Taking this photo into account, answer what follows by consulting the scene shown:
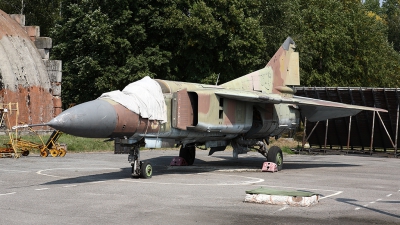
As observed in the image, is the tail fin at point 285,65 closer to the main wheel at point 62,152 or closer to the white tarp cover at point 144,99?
the white tarp cover at point 144,99

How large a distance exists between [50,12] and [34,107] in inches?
1285

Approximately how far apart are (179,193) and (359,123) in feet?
76.1

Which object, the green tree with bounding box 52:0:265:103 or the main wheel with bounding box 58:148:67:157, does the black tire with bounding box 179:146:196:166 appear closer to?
the main wheel with bounding box 58:148:67:157

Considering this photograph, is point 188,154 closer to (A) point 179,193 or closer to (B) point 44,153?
(B) point 44,153

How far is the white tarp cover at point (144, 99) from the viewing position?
17500mm

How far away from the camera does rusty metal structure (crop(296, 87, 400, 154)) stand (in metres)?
34.2

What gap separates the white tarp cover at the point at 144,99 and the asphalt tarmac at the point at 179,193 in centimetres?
193

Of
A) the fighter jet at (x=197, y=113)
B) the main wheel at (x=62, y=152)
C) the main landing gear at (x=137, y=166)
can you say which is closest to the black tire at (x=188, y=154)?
the fighter jet at (x=197, y=113)

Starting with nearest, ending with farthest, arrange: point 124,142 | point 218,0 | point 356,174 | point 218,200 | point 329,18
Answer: point 218,200 < point 124,142 < point 356,174 < point 218,0 < point 329,18

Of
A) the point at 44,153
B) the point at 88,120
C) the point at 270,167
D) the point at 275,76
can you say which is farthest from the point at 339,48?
the point at 88,120

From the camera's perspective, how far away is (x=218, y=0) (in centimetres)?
4272

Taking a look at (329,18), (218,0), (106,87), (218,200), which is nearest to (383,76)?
(329,18)

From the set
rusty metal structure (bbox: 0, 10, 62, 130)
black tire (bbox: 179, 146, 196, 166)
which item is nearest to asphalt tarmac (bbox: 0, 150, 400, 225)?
black tire (bbox: 179, 146, 196, 166)

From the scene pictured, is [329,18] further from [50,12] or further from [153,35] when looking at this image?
[50,12]
